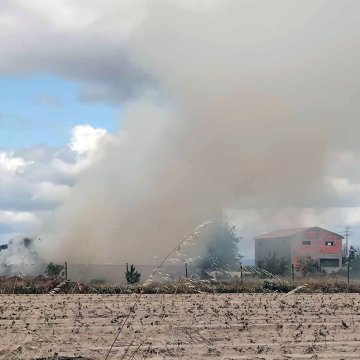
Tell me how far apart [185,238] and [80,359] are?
5.48 metres

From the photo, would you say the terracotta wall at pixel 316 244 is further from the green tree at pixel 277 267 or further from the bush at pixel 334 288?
the bush at pixel 334 288

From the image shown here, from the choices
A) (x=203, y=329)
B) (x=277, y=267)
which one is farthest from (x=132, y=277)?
(x=203, y=329)

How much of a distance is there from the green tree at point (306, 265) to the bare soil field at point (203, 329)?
3442 centimetres

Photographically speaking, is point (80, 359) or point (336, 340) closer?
point (80, 359)

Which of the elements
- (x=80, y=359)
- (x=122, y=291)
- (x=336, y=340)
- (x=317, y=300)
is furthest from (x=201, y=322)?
(x=122, y=291)

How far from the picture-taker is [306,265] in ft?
179

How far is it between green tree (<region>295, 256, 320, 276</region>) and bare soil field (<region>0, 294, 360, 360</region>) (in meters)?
34.4

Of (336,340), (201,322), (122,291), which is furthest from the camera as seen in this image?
(122,291)

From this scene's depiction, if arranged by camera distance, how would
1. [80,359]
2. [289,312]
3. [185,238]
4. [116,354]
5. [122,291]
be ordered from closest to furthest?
[185,238]
[80,359]
[116,354]
[289,312]
[122,291]

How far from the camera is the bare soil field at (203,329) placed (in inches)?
389

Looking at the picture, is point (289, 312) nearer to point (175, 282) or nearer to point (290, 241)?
point (175, 282)

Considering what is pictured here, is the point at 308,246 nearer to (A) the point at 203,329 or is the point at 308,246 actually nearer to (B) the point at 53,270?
(B) the point at 53,270

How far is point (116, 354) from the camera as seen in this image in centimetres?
988

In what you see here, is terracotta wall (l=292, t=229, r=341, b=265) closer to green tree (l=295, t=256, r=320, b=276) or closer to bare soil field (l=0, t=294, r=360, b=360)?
green tree (l=295, t=256, r=320, b=276)
